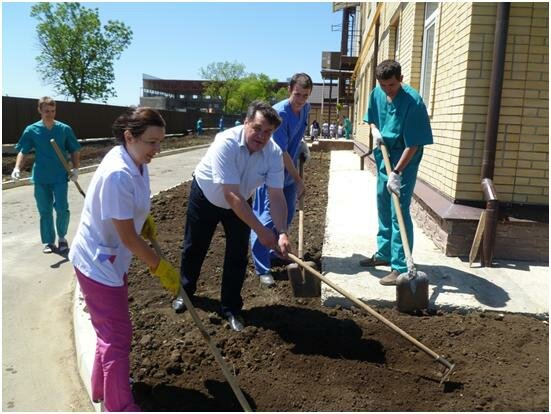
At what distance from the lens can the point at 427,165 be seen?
5.70 metres

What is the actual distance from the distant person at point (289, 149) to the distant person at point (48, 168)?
2.37m

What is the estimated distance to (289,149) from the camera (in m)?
4.50

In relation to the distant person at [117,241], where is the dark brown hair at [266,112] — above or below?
above

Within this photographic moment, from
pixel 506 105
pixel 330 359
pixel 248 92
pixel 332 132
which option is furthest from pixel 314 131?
pixel 248 92

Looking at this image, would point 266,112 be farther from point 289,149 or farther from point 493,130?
point 493,130

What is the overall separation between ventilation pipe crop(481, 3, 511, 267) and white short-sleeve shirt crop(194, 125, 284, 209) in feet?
6.98

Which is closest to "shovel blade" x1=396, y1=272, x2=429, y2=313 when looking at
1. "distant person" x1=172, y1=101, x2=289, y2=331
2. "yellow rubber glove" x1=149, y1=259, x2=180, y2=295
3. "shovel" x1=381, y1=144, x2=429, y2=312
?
"shovel" x1=381, y1=144, x2=429, y2=312

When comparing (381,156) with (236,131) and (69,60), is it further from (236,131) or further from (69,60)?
(69,60)

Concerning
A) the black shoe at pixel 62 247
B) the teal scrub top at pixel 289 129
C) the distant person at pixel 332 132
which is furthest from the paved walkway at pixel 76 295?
the distant person at pixel 332 132

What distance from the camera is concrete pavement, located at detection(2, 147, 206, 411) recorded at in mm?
2930

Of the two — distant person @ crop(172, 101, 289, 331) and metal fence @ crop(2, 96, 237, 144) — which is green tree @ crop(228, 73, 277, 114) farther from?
distant person @ crop(172, 101, 289, 331)

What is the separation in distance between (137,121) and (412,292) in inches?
89.0

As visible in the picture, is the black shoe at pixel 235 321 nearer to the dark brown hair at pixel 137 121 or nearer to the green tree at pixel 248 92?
the dark brown hair at pixel 137 121

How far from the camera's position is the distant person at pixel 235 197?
2979 millimetres
